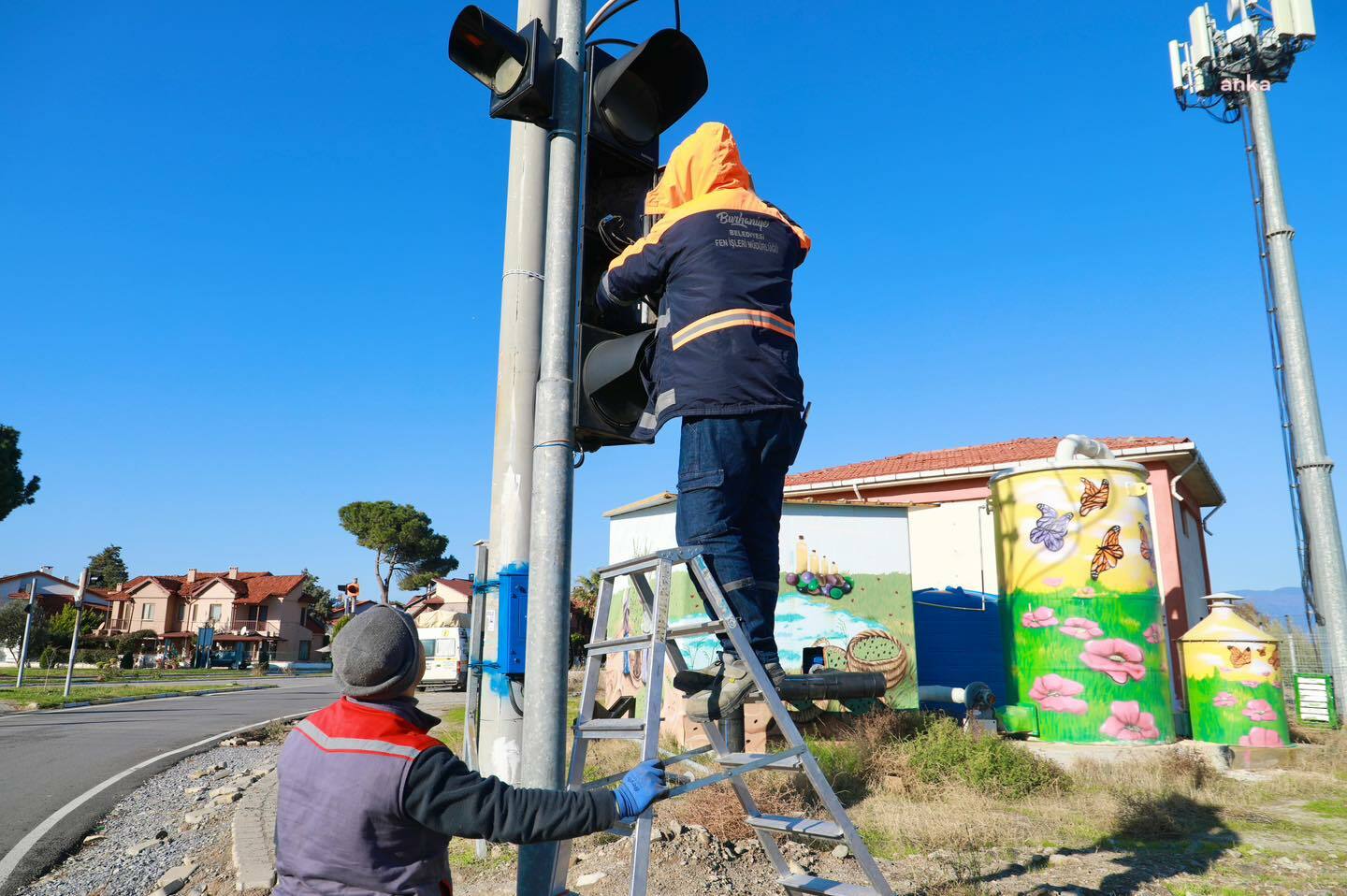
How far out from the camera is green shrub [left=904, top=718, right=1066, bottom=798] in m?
7.67

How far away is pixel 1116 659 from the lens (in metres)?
10.6

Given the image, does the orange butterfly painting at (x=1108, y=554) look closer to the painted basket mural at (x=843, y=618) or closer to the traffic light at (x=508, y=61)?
the painted basket mural at (x=843, y=618)

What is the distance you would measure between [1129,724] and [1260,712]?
175 centimetres

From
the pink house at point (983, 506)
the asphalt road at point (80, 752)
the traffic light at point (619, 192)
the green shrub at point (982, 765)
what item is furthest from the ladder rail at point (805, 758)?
the pink house at point (983, 506)

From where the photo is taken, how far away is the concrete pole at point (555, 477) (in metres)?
2.77

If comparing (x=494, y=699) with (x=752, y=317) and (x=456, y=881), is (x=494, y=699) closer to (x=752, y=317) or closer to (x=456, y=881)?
(x=456, y=881)

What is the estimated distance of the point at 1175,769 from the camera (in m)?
8.84

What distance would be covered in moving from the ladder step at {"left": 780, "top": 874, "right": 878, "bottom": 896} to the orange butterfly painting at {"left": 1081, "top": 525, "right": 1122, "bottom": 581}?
9.13 meters

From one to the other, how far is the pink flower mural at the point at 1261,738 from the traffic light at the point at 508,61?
1150 cm

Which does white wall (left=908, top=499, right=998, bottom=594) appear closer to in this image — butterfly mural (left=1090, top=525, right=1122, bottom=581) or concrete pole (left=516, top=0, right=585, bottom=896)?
butterfly mural (left=1090, top=525, right=1122, bottom=581)

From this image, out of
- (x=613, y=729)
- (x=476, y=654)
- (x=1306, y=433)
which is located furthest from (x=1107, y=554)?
(x=1306, y=433)

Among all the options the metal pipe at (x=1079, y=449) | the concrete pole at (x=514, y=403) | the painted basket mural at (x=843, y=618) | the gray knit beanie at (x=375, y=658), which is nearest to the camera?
the gray knit beanie at (x=375, y=658)

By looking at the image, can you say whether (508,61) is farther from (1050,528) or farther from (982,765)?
(1050,528)

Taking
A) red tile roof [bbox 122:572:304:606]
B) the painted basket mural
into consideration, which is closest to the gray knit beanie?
the painted basket mural
